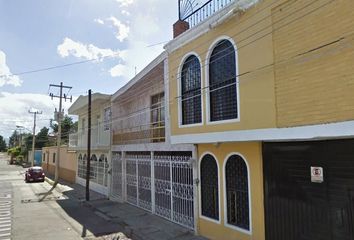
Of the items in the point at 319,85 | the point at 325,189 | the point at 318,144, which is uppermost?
the point at 319,85

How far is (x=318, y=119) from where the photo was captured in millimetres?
5594

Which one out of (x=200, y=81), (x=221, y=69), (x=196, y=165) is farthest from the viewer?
(x=196, y=165)

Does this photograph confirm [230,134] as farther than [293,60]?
Yes

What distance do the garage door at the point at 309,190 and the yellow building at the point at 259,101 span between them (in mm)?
25

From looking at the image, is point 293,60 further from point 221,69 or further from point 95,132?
point 95,132

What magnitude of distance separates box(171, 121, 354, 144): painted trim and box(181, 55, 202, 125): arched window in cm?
63

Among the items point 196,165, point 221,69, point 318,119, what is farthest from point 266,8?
point 196,165

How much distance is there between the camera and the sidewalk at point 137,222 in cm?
997

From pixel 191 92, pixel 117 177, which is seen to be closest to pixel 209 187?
pixel 191 92

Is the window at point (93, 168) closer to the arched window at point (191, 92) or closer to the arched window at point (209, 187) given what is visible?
the arched window at point (191, 92)

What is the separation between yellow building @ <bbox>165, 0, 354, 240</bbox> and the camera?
5.46 meters

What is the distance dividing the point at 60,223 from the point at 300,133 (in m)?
10.2

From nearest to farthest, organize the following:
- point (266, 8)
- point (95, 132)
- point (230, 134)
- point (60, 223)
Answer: point (266, 8), point (230, 134), point (60, 223), point (95, 132)

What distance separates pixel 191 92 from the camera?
9.66m
